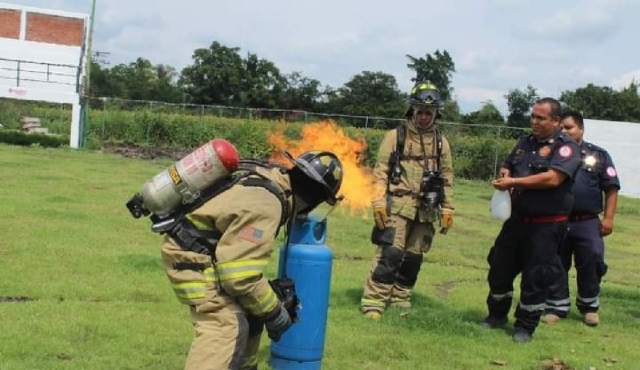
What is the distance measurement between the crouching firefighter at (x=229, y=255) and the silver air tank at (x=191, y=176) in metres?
0.07

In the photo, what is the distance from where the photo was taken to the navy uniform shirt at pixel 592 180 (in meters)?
7.70

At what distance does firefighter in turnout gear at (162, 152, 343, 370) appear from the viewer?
12.4 feet

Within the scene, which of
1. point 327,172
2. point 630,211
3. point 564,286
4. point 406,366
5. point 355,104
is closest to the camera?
point 327,172

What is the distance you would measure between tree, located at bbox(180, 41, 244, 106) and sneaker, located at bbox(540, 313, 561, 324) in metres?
74.7

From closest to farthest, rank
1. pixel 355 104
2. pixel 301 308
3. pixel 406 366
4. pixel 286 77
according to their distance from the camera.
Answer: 1. pixel 301 308
2. pixel 406 366
3. pixel 355 104
4. pixel 286 77

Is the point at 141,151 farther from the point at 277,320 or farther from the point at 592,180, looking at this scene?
the point at 277,320

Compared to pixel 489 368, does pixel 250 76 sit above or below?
above

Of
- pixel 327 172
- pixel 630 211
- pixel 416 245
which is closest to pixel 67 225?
pixel 416 245

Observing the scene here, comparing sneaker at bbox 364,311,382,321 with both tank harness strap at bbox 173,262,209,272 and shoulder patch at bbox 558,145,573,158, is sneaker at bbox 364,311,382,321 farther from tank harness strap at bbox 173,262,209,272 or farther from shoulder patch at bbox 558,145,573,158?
tank harness strap at bbox 173,262,209,272

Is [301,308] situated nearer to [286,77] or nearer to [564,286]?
[564,286]

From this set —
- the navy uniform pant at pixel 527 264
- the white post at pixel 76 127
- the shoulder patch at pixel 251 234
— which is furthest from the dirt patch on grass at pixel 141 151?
the shoulder patch at pixel 251 234

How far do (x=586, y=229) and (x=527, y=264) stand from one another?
4.59 ft

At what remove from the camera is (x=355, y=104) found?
71.5 meters

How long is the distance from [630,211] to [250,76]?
206ft
